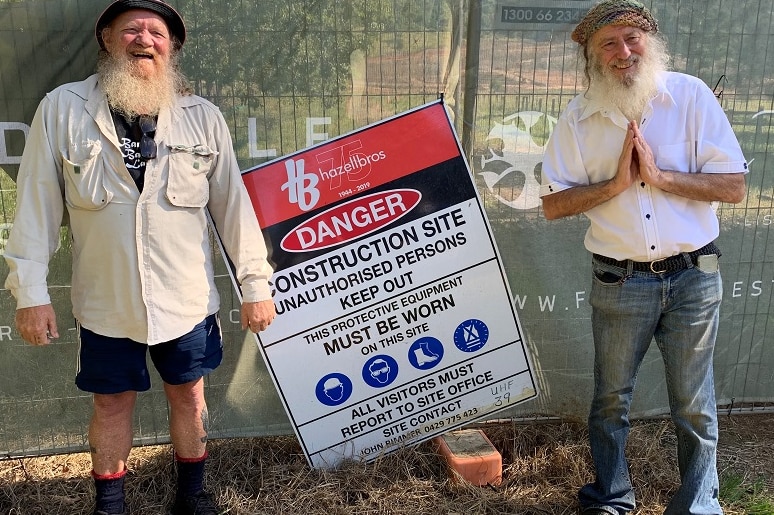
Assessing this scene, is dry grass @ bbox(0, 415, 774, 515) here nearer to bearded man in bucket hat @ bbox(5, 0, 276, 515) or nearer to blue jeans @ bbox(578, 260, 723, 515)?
blue jeans @ bbox(578, 260, 723, 515)

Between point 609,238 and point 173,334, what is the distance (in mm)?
1722

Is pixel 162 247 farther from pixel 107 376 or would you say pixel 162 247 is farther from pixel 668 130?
pixel 668 130

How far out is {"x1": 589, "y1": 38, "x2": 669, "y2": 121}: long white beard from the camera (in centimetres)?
258

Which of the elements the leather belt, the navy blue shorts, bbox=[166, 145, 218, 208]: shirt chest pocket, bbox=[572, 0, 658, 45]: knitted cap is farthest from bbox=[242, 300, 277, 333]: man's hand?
bbox=[572, 0, 658, 45]: knitted cap

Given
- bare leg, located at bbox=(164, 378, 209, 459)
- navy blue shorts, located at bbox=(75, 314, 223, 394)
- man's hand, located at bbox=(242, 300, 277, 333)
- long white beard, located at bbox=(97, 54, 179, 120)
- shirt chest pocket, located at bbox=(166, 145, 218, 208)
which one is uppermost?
long white beard, located at bbox=(97, 54, 179, 120)

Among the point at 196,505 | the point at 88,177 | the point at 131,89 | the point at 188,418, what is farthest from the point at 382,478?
the point at 131,89

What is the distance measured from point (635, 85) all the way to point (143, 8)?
1.85 metres

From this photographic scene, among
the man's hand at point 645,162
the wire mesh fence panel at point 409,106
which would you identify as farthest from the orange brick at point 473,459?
the man's hand at point 645,162

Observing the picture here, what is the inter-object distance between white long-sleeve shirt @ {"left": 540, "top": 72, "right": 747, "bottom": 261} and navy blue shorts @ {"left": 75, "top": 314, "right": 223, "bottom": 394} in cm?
165

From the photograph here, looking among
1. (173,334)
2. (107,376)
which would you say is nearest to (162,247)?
(173,334)

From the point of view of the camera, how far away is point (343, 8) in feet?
10.1

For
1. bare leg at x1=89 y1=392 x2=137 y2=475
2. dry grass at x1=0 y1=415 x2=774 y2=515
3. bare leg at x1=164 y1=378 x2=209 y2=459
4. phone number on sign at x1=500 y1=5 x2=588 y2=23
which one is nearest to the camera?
bare leg at x1=89 y1=392 x2=137 y2=475

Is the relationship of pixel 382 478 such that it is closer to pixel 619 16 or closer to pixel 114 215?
pixel 114 215

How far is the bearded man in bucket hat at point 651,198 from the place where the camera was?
2562 mm
